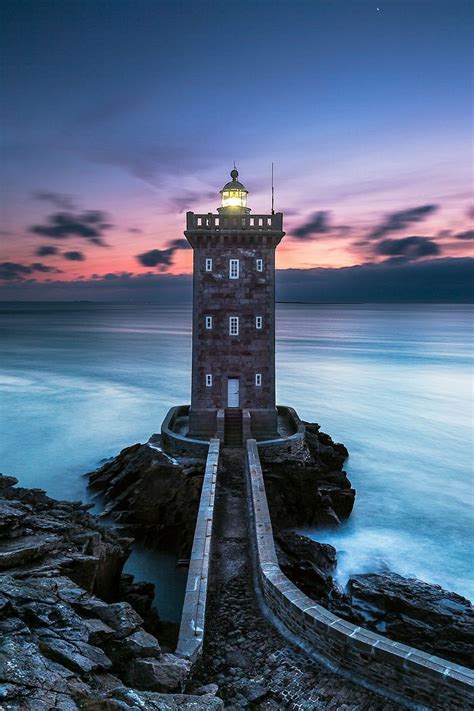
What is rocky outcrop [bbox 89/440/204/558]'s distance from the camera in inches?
586

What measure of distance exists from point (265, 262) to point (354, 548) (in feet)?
31.8

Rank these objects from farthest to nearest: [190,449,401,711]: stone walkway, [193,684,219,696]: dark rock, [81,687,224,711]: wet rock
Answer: [190,449,401,711]: stone walkway < [193,684,219,696]: dark rock < [81,687,224,711]: wet rock

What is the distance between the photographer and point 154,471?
16.1 metres

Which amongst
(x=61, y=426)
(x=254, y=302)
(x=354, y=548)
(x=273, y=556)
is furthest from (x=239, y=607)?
(x=61, y=426)

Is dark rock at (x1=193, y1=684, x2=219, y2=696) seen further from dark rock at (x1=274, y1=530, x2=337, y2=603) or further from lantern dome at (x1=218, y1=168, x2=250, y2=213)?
lantern dome at (x1=218, y1=168, x2=250, y2=213)

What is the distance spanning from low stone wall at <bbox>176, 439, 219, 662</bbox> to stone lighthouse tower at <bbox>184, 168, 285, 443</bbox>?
5311 mm

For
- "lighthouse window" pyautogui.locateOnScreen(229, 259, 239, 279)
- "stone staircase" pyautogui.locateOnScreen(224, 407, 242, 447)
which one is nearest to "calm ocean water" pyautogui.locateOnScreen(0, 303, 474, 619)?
"stone staircase" pyautogui.locateOnScreen(224, 407, 242, 447)

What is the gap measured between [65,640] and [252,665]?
2.75m

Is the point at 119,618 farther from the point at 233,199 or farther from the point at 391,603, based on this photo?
the point at 233,199

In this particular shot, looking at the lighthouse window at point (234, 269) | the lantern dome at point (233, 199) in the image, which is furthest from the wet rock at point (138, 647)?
the lantern dome at point (233, 199)

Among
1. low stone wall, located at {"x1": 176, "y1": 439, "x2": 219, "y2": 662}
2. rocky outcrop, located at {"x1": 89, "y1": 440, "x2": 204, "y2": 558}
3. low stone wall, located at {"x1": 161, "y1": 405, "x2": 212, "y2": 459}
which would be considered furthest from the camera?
low stone wall, located at {"x1": 161, "y1": 405, "x2": 212, "y2": 459}

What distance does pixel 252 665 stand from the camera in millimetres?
7051

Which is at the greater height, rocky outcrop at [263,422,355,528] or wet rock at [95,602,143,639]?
wet rock at [95,602,143,639]

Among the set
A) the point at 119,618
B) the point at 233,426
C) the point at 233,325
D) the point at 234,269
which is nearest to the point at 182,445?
the point at 233,426
